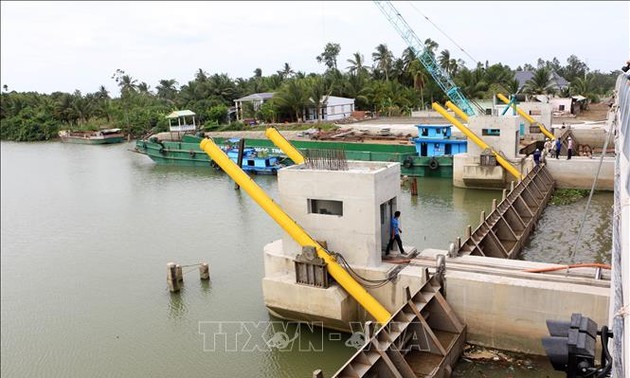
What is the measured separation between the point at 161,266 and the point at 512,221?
39.6ft

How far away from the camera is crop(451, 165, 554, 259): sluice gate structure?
13.5 metres

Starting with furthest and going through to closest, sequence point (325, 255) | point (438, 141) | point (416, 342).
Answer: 1. point (438, 141)
2. point (325, 255)
3. point (416, 342)

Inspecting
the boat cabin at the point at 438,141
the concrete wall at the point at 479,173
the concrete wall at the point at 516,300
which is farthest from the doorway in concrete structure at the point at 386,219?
the boat cabin at the point at 438,141

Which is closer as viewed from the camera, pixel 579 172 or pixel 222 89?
pixel 579 172

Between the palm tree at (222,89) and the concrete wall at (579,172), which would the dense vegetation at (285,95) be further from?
Result: the concrete wall at (579,172)

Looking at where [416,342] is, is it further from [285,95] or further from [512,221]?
[285,95]

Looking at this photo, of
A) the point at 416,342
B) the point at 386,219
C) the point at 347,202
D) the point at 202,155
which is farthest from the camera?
the point at 202,155

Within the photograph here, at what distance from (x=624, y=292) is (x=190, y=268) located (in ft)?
46.9

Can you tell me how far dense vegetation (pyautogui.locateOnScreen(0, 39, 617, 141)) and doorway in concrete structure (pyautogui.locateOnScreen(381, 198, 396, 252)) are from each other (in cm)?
4291

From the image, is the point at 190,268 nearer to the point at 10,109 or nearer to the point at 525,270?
the point at 525,270

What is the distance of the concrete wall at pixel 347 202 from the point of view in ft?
34.9

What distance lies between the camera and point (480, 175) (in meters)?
25.4

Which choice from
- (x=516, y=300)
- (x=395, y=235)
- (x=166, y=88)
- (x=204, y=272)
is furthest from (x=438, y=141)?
(x=166, y=88)

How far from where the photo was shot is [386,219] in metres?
11.7
